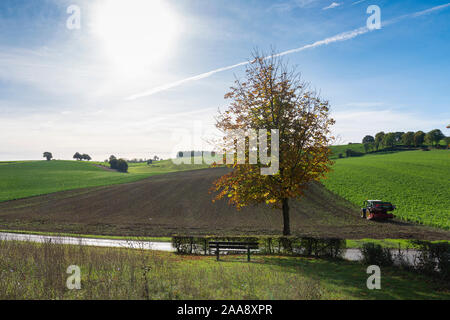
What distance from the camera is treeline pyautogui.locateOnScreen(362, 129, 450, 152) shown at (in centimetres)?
10731

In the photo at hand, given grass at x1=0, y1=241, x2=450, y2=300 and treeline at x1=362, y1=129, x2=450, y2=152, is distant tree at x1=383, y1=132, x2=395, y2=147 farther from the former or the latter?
grass at x1=0, y1=241, x2=450, y2=300

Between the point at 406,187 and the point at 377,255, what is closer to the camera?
the point at 377,255

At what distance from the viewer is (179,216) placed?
33.0 m

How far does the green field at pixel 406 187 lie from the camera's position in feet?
105

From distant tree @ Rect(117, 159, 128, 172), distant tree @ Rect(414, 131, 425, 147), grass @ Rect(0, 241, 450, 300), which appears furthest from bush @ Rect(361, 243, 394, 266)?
distant tree @ Rect(414, 131, 425, 147)

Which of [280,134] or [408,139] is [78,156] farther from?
[280,134]

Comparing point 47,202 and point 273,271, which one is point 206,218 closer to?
point 273,271

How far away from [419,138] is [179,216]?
4444 inches

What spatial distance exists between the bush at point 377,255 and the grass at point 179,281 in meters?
0.51

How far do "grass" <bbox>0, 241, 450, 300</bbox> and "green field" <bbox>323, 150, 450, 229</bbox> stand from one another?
874 inches

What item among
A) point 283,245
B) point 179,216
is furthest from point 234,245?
point 179,216
